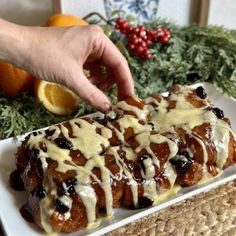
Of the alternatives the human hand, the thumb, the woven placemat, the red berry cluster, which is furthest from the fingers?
the woven placemat

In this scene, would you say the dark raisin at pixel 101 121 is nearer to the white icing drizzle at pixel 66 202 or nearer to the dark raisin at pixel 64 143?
the dark raisin at pixel 64 143

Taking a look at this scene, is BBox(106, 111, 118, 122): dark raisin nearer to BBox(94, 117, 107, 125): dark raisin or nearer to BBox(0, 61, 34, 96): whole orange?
BBox(94, 117, 107, 125): dark raisin

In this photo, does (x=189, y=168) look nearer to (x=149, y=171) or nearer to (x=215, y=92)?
(x=149, y=171)

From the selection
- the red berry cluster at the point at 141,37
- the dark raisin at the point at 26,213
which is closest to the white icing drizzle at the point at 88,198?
the dark raisin at the point at 26,213

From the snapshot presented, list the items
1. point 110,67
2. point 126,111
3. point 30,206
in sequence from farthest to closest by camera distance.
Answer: point 110,67
point 126,111
point 30,206

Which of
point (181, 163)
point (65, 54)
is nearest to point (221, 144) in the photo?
point (181, 163)

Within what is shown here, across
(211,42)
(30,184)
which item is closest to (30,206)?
(30,184)
